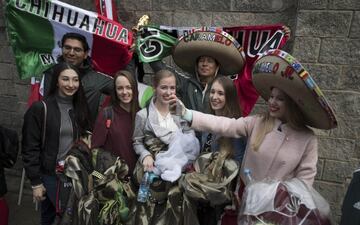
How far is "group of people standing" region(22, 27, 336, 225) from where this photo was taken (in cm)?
209

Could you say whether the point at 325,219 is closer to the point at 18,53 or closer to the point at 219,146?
the point at 219,146

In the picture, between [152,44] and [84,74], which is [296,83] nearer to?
[152,44]

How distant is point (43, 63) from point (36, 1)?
593 mm

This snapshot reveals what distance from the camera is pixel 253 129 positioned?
224cm

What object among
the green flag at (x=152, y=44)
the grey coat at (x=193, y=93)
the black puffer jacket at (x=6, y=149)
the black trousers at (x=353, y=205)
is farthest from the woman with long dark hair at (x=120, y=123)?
the black trousers at (x=353, y=205)

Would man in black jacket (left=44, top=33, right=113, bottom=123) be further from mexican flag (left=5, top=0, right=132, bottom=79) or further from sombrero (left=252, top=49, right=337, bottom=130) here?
sombrero (left=252, top=49, right=337, bottom=130)

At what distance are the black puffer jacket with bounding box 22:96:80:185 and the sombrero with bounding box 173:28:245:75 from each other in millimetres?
1063

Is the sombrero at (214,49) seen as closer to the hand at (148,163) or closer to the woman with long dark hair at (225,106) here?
the woman with long dark hair at (225,106)

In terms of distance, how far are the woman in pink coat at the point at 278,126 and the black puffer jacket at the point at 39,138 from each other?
1103mm

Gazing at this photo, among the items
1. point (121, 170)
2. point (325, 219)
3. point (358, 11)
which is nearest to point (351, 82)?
point (358, 11)

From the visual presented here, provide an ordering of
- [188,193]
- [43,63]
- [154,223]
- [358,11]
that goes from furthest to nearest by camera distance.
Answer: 1. [43,63]
2. [358,11]
3. [154,223]
4. [188,193]

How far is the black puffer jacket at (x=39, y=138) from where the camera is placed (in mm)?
2623

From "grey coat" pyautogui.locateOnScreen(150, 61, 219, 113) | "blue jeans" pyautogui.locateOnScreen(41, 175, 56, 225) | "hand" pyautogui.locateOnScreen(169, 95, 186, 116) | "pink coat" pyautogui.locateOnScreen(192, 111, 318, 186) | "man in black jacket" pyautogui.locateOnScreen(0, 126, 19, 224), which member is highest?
"grey coat" pyautogui.locateOnScreen(150, 61, 219, 113)

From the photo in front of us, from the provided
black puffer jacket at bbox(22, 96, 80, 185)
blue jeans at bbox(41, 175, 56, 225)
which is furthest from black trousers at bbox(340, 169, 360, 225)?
blue jeans at bbox(41, 175, 56, 225)
